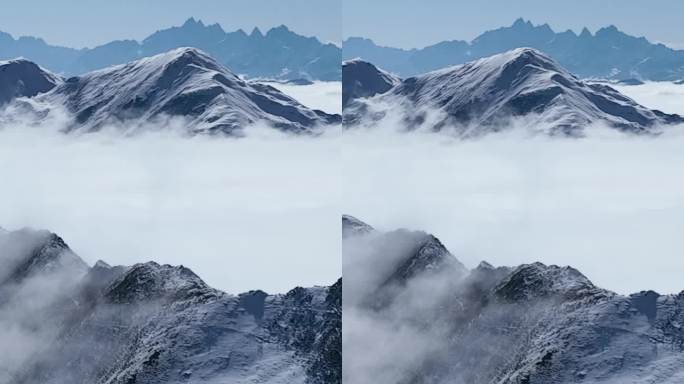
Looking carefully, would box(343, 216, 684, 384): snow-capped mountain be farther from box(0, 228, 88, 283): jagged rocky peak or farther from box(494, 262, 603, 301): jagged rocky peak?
box(0, 228, 88, 283): jagged rocky peak

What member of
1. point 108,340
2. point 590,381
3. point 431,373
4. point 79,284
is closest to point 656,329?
point 590,381

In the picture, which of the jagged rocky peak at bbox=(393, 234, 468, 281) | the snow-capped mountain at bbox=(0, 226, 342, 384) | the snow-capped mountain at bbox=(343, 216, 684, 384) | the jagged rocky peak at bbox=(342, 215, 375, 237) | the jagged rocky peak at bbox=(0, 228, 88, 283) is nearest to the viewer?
the snow-capped mountain at bbox=(0, 226, 342, 384)

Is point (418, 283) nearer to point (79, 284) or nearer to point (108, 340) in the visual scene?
point (108, 340)

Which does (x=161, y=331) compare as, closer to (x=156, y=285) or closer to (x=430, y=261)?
(x=156, y=285)

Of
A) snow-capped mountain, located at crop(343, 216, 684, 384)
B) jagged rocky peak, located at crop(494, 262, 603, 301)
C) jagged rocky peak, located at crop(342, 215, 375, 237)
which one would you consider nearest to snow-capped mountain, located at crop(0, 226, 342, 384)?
snow-capped mountain, located at crop(343, 216, 684, 384)

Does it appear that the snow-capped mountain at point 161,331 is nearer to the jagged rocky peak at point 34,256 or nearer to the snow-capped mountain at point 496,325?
the jagged rocky peak at point 34,256

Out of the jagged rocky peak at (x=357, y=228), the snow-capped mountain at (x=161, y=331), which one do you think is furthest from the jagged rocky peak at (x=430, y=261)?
the snow-capped mountain at (x=161, y=331)

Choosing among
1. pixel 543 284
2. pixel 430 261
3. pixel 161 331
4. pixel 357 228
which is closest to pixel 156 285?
pixel 161 331
